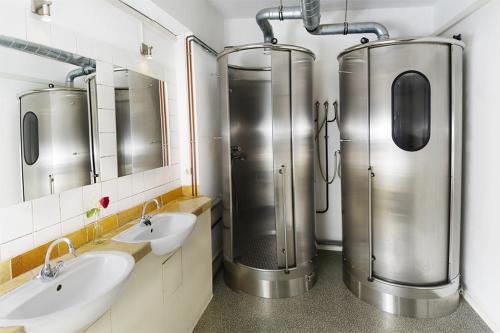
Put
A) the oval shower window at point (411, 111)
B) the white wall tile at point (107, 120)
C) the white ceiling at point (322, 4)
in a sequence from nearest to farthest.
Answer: the white wall tile at point (107, 120), the oval shower window at point (411, 111), the white ceiling at point (322, 4)

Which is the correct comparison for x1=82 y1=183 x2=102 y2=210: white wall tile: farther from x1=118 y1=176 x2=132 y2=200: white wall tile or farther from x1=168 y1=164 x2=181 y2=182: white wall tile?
x1=168 y1=164 x2=181 y2=182: white wall tile

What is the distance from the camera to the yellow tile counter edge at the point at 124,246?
4.17ft

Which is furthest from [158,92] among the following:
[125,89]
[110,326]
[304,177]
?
[110,326]

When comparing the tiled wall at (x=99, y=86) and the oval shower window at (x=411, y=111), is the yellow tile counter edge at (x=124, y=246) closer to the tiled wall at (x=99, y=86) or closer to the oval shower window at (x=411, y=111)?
the tiled wall at (x=99, y=86)

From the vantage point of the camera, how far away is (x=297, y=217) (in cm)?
277

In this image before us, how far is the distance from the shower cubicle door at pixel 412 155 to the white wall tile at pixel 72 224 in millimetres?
2152

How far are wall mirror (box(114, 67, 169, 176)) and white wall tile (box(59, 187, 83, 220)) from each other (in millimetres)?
371

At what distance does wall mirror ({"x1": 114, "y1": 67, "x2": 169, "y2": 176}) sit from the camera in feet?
6.99

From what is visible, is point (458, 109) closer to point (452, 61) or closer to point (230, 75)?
point (452, 61)

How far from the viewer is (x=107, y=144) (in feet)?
6.60

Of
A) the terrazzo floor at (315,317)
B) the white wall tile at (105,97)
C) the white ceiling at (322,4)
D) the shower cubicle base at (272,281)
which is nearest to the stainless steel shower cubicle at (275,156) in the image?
the shower cubicle base at (272,281)

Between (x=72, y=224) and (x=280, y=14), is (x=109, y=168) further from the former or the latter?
(x=280, y=14)

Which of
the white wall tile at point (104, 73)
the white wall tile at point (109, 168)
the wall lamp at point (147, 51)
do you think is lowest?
the white wall tile at point (109, 168)

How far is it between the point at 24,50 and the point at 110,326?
54.6 inches
